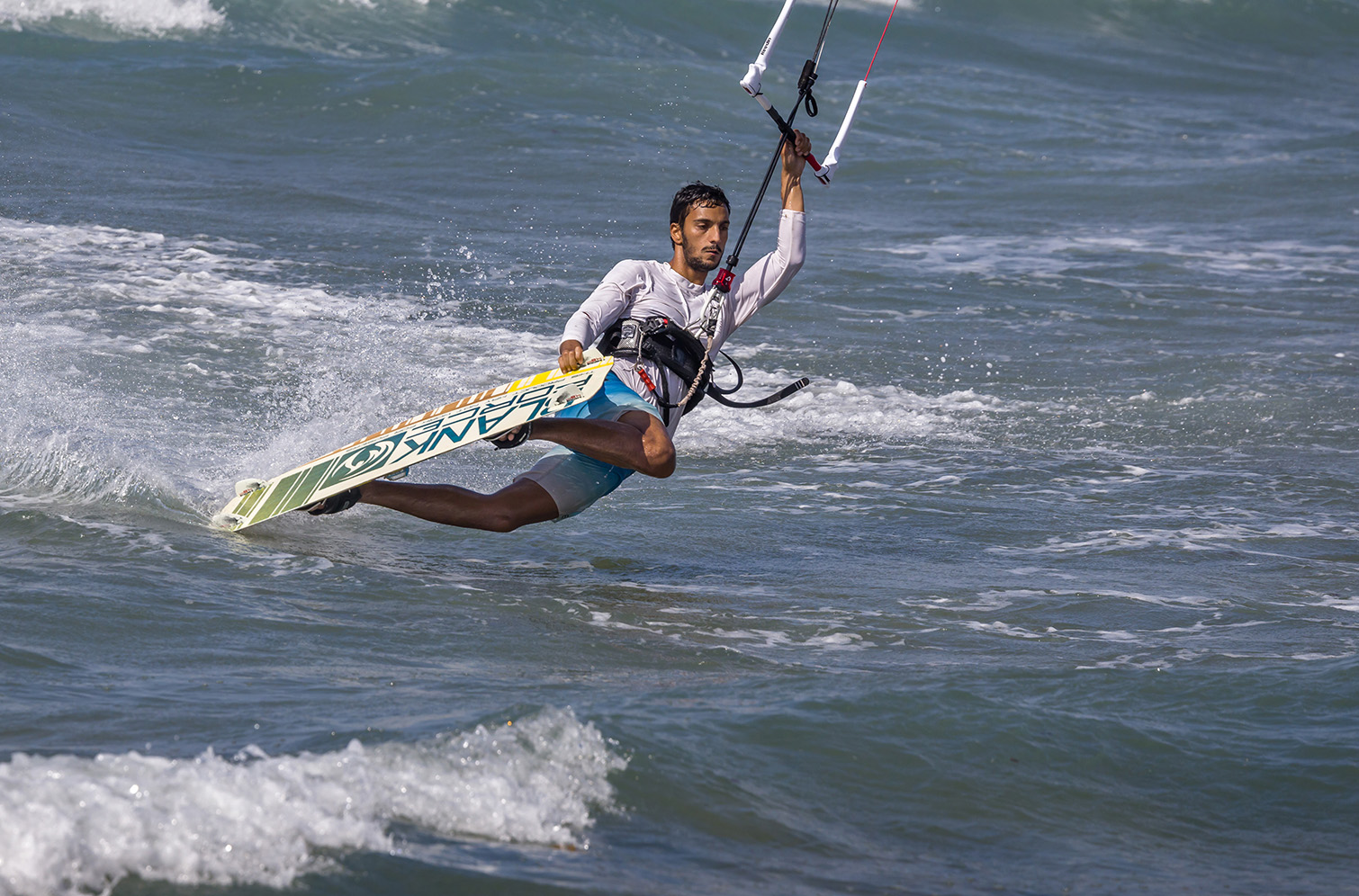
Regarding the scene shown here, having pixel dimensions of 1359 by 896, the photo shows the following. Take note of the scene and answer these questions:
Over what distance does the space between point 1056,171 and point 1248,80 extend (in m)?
10.5

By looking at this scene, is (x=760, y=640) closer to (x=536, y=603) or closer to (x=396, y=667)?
(x=536, y=603)

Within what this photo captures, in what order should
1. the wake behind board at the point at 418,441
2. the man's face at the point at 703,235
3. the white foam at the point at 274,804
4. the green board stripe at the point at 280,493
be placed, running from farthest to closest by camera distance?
1. the man's face at the point at 703,235
2. the green board stripe at the point at 280,493
3. the wake behind board at the point at 418,441
4. the white foam at the point at 274,804

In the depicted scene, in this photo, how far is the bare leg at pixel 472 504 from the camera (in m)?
5.99

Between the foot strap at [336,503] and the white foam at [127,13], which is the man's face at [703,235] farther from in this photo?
the white foam at [127,13]

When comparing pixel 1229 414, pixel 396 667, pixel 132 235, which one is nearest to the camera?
pixel 396 667

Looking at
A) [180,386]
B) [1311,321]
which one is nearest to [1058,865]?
[180,386]

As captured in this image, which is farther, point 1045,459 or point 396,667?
point 1045,459

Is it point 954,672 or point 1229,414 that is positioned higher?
point 1229,414

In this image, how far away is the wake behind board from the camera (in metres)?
→ 5.93

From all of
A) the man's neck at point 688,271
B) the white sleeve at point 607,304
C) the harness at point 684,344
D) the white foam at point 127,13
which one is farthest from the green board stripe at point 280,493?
the white foam at point 127,13

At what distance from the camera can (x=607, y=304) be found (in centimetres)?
609

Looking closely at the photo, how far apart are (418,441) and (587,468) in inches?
27.4

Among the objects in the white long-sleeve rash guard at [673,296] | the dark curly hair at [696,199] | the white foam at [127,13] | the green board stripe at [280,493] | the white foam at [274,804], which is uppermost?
the white foam at [127,13]

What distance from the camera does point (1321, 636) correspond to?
18.2 feet
